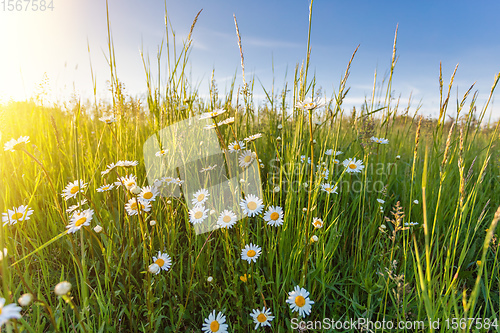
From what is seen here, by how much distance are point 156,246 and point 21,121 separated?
11.5 ft

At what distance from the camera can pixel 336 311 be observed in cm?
126

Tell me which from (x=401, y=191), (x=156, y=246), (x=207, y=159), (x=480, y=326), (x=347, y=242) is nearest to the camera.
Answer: (x=480, y=326)

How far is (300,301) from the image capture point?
1105mm

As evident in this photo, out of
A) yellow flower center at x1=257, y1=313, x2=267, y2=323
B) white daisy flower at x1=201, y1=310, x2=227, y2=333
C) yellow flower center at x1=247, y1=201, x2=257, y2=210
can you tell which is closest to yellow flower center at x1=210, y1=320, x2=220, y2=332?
white daisy flower at x1=201, y1=310, x2=227, y2=333

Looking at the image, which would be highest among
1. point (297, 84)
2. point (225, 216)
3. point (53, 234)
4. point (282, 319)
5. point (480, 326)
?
point (297, 84)

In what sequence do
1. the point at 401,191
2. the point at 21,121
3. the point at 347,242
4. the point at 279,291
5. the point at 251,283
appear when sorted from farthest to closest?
the point at 21,121, the point at 401,191, the point at 347,242, the point at 279,291, the point at 251,283

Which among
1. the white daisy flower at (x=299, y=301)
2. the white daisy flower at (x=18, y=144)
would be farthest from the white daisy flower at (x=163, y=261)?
the white daisy flower at (x=18, y=144)

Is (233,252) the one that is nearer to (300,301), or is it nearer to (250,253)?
(250,253)

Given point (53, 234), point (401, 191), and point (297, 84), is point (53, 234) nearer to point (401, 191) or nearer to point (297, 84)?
point (297, 84)

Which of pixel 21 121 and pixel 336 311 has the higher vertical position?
pixel 21 121

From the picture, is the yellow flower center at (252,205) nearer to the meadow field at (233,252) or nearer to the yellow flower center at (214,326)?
the meadow field at (233,252)

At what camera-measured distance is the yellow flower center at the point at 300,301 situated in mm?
1102

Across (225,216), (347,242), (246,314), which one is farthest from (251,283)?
(347,242)

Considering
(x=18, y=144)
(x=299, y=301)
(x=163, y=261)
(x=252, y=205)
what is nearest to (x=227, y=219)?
(x=252, y=205)
